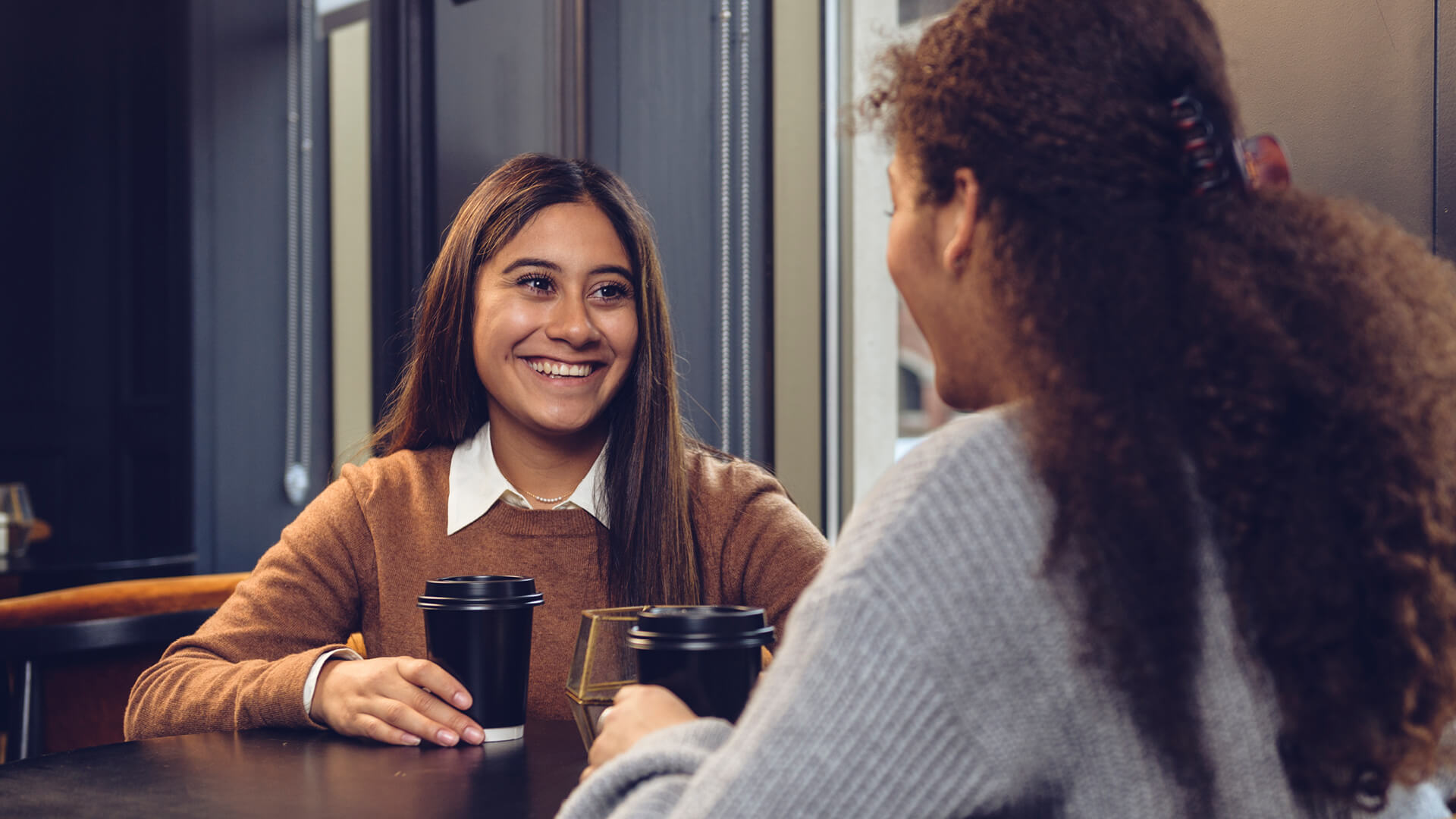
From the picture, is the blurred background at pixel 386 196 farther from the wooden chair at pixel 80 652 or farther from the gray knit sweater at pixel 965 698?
the wooden chair at pixel 80 652

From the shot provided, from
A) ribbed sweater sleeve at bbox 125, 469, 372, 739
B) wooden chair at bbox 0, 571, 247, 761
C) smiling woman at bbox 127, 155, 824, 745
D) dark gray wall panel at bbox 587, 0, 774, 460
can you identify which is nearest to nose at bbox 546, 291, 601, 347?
smiling woman at bbox 127, 155, 824, 745

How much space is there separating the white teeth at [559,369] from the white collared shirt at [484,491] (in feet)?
0.37

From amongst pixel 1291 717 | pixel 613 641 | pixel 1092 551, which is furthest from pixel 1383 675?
pixel 613 641

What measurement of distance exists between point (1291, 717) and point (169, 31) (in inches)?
164

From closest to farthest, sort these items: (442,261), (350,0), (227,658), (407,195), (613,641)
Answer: (613,641)
(227,658)
(442,261)
(407,195)
(350,0)

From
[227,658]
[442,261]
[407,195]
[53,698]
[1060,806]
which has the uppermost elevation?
[407,195]

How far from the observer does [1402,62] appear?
1.48 metres

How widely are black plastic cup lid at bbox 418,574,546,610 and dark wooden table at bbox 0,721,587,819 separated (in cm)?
13

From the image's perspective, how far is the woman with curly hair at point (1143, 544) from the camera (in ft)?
2.07

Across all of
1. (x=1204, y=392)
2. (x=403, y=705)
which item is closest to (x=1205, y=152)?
(x=1204, y=392)

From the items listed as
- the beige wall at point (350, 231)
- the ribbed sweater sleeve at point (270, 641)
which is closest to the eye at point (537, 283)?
the ribbed sweater sleeve at point (270, 641)

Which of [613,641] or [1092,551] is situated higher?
[1092,551]

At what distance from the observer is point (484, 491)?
63.5 inches

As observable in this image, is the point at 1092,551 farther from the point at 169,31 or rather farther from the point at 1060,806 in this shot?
the point at 169,31
